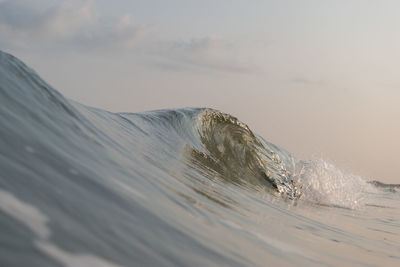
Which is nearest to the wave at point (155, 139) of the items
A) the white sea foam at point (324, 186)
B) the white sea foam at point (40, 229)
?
the white sea foam at point (324, 186)

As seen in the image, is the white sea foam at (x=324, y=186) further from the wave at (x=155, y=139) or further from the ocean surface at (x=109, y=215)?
the ocean surface at (x=109, y=215)

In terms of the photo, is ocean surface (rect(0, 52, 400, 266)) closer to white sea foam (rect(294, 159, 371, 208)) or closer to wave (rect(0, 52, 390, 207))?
wave (rect(0, 52, 390, 207))

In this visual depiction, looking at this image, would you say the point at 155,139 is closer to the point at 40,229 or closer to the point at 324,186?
the point at 324,186

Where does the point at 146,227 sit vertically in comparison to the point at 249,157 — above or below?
below

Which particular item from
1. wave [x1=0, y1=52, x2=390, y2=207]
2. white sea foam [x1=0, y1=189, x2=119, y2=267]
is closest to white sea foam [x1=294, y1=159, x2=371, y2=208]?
wave [x1=0, y1=52, x2=390, y2=207]

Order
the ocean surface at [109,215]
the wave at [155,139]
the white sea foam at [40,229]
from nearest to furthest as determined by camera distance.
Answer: the white sea foam at [40,229] < the ocean surface at [109,215] < the wave at [155,139]

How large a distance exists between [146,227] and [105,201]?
21cm

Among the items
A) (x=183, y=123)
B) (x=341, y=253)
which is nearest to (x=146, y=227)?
(x=341, y=253)

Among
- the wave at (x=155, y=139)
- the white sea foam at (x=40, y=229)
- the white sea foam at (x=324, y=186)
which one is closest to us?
the white sea foam at (x=40, y=229)

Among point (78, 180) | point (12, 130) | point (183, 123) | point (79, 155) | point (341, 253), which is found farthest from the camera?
point (183, 123)

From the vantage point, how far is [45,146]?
239 centimetres

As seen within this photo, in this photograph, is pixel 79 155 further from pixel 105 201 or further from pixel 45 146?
pixel 105 201

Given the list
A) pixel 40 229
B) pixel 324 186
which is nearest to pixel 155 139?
pixel 324 186

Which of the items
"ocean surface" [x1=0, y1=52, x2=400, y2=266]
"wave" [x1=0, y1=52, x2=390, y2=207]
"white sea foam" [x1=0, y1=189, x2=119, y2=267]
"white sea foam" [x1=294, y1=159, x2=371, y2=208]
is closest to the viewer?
"white sea foam" [x1=0, y1=189, x2=119, y2=267]
